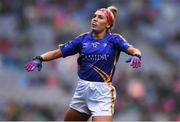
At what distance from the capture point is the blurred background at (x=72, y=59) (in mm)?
19062

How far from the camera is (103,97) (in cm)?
1121

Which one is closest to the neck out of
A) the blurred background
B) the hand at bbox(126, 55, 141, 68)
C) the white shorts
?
the white shorts

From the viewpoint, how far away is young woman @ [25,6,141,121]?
11.2 meters

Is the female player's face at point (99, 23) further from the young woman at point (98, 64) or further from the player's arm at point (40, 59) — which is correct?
the player's arm at point (40, 59)

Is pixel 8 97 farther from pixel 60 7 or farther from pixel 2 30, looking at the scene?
pixel 60 7

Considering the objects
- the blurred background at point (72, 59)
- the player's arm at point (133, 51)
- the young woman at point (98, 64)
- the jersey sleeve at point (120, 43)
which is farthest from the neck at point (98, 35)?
the blurred background at point (72, 59)

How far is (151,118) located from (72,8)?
498cm

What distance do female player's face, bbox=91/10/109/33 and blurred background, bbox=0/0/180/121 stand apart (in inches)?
280

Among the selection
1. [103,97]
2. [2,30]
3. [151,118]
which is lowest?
[151,118]

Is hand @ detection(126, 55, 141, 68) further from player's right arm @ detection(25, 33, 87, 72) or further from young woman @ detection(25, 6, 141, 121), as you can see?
player's right arm @ detection(25, 33, 87, 72)

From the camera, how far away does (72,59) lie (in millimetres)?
20062

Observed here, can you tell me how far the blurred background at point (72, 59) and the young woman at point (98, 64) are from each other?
22.8 ft

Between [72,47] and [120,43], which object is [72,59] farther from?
[120,43]

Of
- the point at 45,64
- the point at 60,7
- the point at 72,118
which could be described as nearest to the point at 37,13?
the point at 60,7
